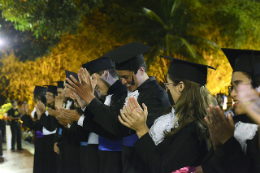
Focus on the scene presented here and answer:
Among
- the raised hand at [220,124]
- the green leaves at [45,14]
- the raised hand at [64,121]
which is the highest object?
the green leaves at [45,14]

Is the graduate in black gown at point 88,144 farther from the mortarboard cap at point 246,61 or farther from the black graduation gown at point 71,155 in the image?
the mortarboard cap at point 246,61

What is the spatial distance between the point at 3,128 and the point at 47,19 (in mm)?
8306

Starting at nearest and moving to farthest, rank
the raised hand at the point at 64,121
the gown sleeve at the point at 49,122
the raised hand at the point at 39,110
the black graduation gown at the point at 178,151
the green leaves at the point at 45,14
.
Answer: the black graduation gown at the point at 178,151 → the raised hand at the point at 64,121 → the gown sleeve at the point at 49,122 → the raised hand at the point at 39,110 → the green leaves at the point at 45,14

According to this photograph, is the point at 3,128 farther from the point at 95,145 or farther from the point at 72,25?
the point at 95,145

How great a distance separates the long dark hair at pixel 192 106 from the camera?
2.26 metres

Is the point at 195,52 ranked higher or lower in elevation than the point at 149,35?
lower

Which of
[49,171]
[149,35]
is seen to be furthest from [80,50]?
[49,171]

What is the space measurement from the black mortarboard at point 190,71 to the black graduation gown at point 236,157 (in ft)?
1.84

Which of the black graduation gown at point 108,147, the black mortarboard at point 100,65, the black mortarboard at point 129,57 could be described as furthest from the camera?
the black mortarboard at point 100,65

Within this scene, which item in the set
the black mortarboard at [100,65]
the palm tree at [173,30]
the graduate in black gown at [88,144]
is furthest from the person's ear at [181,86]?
the palm tree at [173,30]

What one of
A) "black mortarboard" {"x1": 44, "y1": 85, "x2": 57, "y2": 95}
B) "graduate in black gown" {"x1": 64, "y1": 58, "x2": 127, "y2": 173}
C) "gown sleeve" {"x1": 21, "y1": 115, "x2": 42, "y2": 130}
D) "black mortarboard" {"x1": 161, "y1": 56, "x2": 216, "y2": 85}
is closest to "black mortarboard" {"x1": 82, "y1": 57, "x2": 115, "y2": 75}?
"graduate in black gown" {"x1": 64, "y1": 58, "x2": 127, "y2": 173}

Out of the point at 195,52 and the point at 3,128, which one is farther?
the point at 3,128

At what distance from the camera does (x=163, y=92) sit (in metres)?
3.12

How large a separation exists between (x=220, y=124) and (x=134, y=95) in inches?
52.8
